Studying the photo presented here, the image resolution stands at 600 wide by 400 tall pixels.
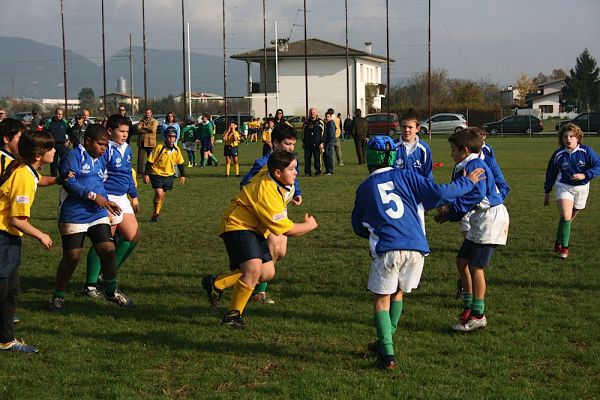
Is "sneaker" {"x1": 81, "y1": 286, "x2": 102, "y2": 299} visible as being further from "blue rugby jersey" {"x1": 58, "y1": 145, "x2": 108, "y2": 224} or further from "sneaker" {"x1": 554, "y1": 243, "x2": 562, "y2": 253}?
"sneaker" {"x1": 554, "y1": 243, "x2": 562, "y2": 253}

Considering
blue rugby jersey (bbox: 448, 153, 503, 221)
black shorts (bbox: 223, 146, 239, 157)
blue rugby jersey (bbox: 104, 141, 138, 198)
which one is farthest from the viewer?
black shorts (bbox: 223, 146, 239, 157)

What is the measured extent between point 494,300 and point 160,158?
8364mm

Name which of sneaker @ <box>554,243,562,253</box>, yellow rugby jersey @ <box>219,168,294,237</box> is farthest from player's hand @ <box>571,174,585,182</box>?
yellow rugby jersey @ <box>219,168,294,237</box>

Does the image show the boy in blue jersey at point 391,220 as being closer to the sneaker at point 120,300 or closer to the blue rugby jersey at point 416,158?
the blue rugby jersey at point 416,158

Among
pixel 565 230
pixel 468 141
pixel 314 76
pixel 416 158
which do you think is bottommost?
pixel 565 230


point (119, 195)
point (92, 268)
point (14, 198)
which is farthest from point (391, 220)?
point (119, 195)

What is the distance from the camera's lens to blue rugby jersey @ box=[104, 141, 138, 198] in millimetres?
8741

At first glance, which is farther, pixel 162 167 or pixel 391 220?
pixel 162 167

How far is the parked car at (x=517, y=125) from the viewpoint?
51.7m

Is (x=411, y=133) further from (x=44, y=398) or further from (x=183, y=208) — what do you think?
(x=183, y=208)

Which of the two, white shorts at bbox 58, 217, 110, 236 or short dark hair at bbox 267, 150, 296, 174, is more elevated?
short dark hair at bbox 267, 150, 296, 174

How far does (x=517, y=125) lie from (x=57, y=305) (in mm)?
48273

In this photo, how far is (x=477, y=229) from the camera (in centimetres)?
705

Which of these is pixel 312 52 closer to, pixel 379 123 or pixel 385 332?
pixel 379 123
